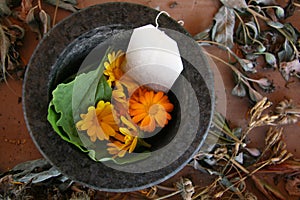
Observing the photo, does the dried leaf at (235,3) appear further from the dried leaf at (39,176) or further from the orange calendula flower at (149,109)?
the dried leaf at (39,176)

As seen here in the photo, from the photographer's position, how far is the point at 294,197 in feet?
3.25

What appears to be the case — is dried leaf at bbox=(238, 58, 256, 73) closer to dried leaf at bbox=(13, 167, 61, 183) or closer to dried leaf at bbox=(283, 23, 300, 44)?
dried leaf at bbox=(283, 23, 300, 44)

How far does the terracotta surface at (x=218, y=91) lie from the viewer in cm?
96

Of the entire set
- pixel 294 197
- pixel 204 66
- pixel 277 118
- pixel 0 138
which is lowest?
pixel 294 197

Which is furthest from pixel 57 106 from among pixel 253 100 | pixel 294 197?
pixel 294 197

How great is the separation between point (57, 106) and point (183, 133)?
Result: 0.19 metres

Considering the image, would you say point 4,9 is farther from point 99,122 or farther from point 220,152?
point 220,152

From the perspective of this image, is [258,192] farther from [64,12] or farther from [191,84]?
[64,12]

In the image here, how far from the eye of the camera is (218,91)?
3.22 feet

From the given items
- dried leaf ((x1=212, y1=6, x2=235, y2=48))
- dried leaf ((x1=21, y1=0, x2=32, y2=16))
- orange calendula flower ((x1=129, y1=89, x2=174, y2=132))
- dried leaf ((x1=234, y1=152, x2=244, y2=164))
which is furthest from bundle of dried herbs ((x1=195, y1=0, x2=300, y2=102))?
dried leaf ((x1=21, y1=0, x2=32, y2=16))

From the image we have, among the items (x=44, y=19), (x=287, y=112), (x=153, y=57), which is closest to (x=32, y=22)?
(x=44, y=19)

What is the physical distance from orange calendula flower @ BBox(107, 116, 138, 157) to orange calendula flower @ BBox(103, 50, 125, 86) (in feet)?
0.22

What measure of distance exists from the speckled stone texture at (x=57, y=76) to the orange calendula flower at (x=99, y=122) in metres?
0.04

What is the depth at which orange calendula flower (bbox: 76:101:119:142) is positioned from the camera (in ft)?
2.53
